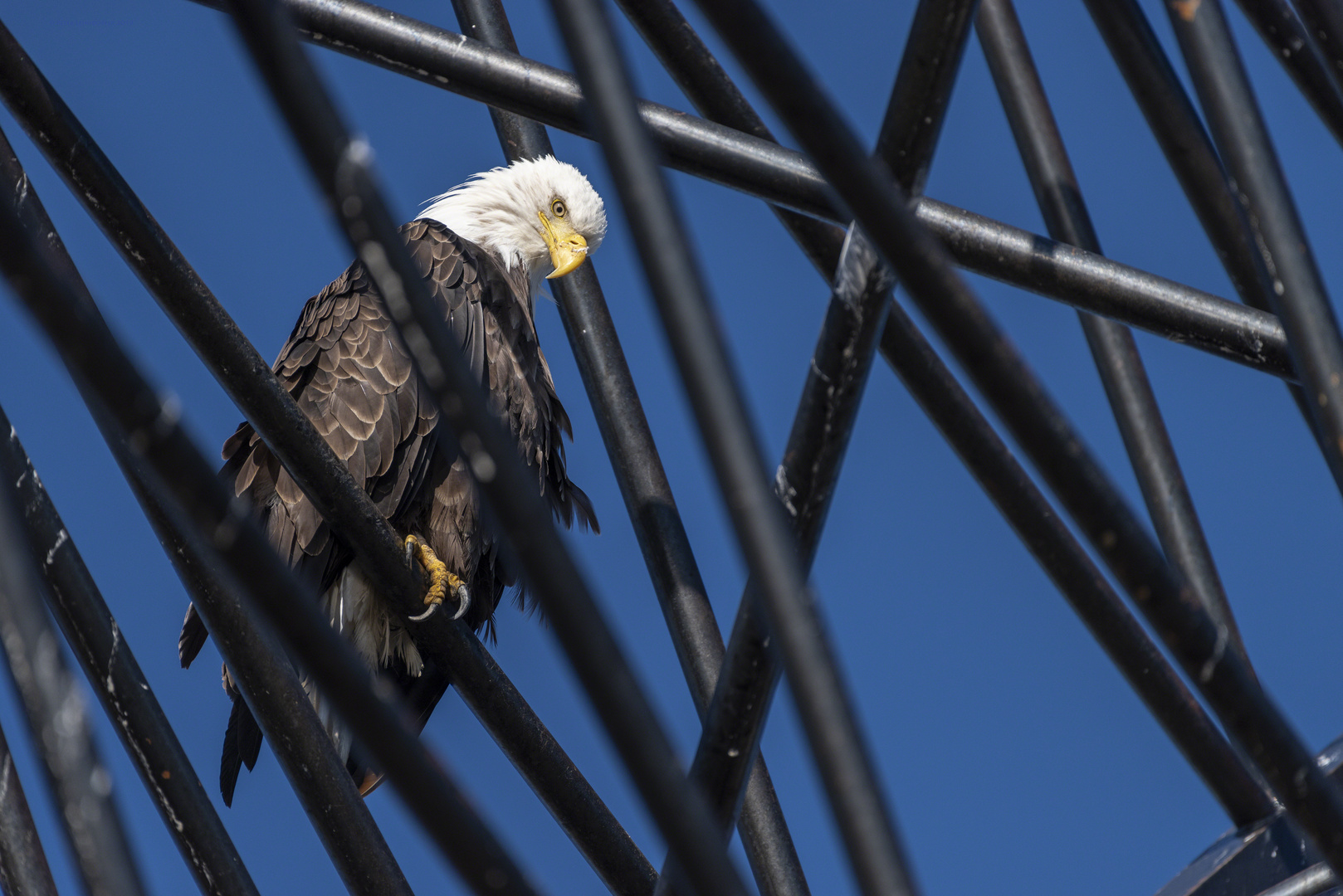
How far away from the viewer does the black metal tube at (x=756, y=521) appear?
165 cm

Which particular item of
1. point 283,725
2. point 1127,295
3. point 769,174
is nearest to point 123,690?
point 283,725

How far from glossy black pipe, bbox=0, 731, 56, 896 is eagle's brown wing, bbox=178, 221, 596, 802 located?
1.69 meters

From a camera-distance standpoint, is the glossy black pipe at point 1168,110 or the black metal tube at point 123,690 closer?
the black metal tube at point 123,690

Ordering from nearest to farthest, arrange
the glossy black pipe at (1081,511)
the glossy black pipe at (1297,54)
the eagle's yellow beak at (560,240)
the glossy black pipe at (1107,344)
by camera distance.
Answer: the glossy black pipe at (1081,511) → the glossy black pipe at (1297,54) → the glossy black pipe at (1107,344) → the eagle's yellow beak at (560,240)

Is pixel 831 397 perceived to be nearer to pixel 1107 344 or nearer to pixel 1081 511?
pixel 1081 511

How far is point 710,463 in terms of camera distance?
1721mm

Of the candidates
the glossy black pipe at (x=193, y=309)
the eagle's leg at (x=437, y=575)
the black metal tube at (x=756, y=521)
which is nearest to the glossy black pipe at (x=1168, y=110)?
the black metal tube at (x=756, y=521)

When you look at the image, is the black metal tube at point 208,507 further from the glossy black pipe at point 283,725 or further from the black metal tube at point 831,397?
the glossy black pipe at point 283,725

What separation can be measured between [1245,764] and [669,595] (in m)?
1.51

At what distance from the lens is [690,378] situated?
5.62 ft

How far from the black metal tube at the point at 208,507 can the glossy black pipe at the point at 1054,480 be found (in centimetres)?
72

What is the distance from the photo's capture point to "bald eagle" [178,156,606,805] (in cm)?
452

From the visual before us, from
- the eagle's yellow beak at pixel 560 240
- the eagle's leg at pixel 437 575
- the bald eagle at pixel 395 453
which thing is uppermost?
the eagle's yellow beak at pixel 560 240

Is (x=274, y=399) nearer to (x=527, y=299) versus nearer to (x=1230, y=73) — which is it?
(x=1230, y=73)
